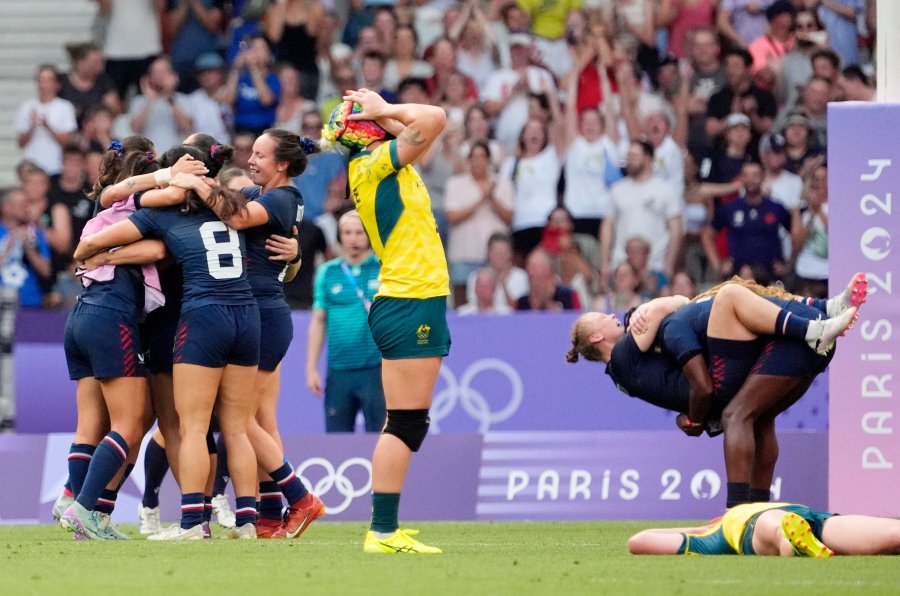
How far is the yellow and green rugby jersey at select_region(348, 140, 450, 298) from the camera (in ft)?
27.6

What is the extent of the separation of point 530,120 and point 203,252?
8.31 meters

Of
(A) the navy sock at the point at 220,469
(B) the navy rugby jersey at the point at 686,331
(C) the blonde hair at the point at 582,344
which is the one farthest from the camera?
(A) the navy sock at the point at 220,469

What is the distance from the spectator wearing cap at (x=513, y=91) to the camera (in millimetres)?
17906

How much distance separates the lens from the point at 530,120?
17.4m

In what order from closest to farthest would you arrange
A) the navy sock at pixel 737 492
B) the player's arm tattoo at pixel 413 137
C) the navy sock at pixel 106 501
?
1. the player's arm tattoo at pixel 413 137
2. the navy sock at pixel 737 492
3. the navy sock at pixel 106 501

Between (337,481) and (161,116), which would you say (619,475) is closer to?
(337,481)

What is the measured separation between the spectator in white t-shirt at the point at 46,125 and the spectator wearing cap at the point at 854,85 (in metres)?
8.37

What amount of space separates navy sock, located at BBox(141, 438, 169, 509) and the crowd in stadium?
224 inches

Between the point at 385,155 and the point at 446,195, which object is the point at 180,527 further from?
the point at 446,195

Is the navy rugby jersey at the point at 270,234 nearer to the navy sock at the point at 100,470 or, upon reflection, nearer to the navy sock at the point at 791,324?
the navy sock at the point at 100,470

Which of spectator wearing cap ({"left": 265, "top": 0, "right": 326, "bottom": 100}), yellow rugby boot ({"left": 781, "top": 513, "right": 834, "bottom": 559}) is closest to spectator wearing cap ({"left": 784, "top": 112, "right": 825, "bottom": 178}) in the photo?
spectator wearing cap ({"left": 265, "top": 0, "right": 326, "bottom": 100})

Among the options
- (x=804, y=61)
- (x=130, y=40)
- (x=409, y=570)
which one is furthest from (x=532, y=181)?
(x=409, y=570)

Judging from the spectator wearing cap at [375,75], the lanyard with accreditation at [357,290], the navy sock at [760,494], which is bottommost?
the navy sock at [760,494]

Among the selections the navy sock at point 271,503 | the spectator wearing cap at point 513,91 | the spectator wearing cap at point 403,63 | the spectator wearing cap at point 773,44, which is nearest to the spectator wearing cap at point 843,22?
the spectator wearing cap at point 773,44
